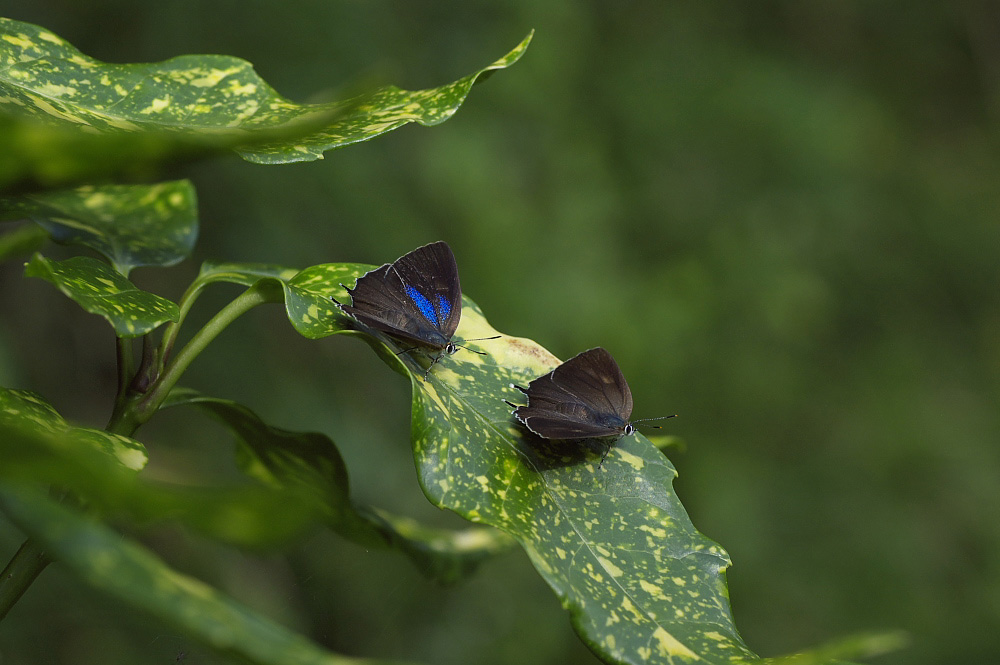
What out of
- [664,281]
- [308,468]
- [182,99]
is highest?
[182,99]

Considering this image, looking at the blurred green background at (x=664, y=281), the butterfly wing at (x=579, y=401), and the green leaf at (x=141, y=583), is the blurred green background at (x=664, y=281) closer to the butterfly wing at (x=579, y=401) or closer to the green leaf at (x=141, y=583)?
the butterfly wing at (x=579, y=401)

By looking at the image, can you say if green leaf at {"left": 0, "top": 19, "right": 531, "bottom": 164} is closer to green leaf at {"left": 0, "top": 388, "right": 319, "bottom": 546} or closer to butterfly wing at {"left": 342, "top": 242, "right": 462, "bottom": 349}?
butterfly wing at {"left": 342, "top": 242, "right": 462, "bottom": 349}

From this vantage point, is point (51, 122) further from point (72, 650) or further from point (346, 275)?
point (72, 650)

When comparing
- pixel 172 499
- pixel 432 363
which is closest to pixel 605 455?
pixel 432 363

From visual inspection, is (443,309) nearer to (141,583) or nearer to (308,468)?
(308,468)

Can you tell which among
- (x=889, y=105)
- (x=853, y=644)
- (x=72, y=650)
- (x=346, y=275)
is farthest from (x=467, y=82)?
(x=889, y=105)

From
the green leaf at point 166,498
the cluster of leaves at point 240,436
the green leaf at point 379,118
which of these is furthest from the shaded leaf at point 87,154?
the green leaf at point 379,118
